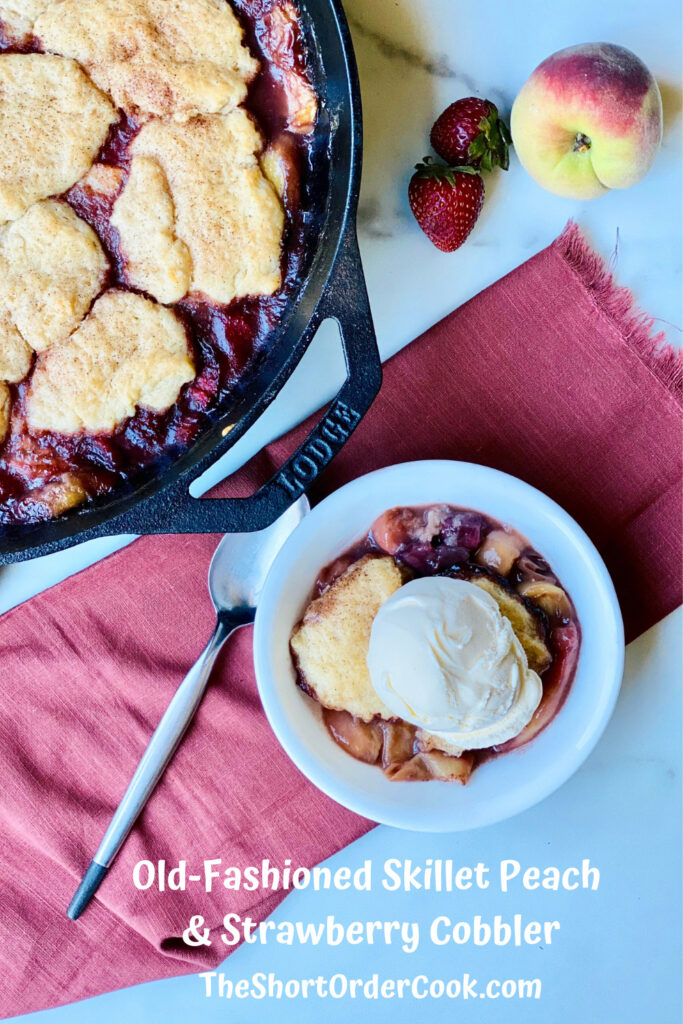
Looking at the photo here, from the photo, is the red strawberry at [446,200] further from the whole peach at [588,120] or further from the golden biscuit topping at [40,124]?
the golden biscuit topping at [40,124]

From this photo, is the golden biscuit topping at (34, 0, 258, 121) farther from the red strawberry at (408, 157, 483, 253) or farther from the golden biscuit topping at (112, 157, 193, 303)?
the red strawberry at (408, 157, 483, 253)

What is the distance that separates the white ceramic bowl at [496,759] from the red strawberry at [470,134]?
54 centimetres

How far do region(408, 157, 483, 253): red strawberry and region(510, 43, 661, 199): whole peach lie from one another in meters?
0.11

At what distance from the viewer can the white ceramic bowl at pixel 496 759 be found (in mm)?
1346

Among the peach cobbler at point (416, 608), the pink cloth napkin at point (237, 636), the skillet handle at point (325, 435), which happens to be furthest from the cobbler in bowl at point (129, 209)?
the peach cobbler at point (416, 608)

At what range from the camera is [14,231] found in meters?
1.25

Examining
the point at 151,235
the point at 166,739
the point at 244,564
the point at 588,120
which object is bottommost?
the point at 166,739

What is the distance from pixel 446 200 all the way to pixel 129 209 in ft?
1.73

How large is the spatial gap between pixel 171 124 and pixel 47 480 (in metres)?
0.58

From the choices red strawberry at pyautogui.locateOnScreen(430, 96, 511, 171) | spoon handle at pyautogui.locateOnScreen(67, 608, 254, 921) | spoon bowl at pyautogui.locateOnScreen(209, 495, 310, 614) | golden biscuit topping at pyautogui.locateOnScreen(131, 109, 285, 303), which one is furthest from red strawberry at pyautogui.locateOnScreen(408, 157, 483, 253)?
spoon handle at pyautogui.locateOnScreen(67, 608, 254, 921)

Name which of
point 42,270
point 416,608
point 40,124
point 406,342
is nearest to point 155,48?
point 40,124

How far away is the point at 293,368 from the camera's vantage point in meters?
1.22

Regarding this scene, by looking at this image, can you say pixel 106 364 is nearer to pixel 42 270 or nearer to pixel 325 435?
pixel 42 270

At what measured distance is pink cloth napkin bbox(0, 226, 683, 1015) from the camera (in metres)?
1.50
